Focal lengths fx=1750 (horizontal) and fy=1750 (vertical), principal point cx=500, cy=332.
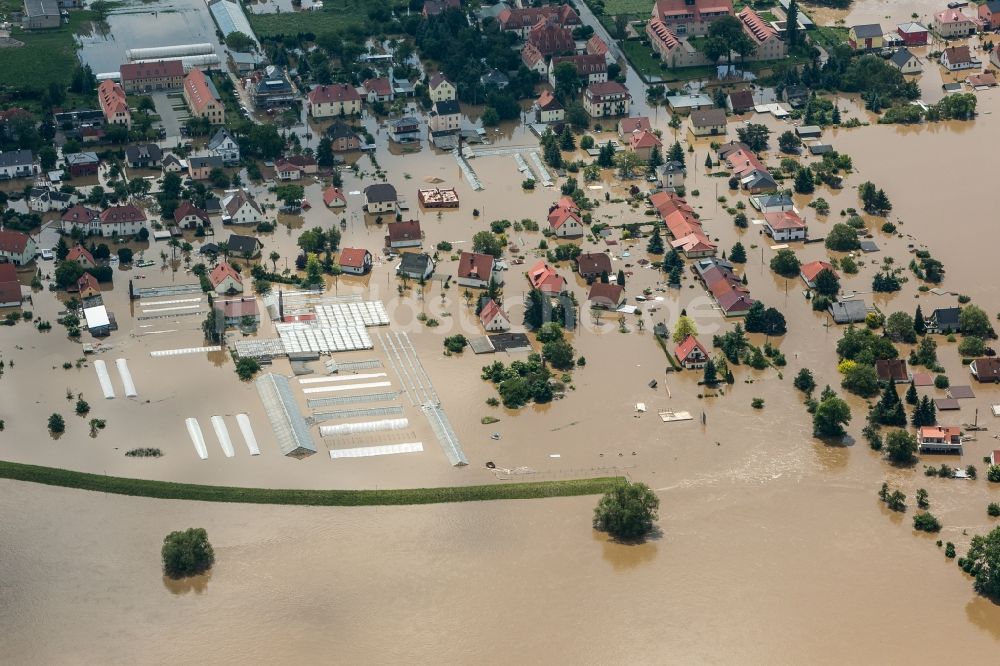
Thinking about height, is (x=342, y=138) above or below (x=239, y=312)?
above

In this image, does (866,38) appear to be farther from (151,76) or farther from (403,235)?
(151,76)

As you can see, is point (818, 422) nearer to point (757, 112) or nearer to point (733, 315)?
point (733, 315)

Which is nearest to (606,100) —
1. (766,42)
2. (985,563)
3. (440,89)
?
(440,89)

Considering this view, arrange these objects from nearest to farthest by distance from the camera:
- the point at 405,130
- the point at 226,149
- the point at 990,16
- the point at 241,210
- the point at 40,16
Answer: the point at 241,210
the point at 226,149
the point at 405,130
the point at 990,16
the point at 40,16

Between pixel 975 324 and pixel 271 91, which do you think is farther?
pixel 271 91

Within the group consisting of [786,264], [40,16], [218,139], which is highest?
[40,16]

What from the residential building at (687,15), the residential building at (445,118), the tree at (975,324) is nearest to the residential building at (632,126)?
the residential building at (445,118)

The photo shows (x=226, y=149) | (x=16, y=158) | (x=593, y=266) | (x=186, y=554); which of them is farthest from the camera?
(x=226, y=149)
